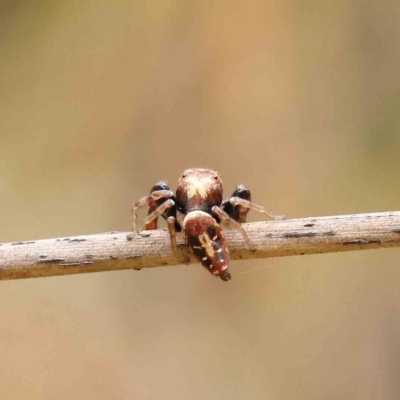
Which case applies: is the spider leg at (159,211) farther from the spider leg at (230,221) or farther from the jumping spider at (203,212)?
the spider leg at (230,221)

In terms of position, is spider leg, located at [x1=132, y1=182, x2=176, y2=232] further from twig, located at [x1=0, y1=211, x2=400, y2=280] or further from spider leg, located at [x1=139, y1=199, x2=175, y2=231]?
twig, located at [x1=0, y1=211, x2=400, y2=280]

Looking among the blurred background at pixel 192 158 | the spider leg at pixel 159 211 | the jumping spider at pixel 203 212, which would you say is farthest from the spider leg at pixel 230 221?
the blurred background at pixel 192 158

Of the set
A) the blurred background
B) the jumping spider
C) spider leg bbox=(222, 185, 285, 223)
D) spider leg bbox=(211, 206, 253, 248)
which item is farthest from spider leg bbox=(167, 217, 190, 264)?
the blurred background

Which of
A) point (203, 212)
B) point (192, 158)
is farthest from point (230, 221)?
point (192, 158)

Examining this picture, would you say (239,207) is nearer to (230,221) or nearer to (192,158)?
(230,221)

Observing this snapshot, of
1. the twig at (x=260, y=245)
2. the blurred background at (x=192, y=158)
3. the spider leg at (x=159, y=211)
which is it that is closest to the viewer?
the twig at (x=260, y=245)
